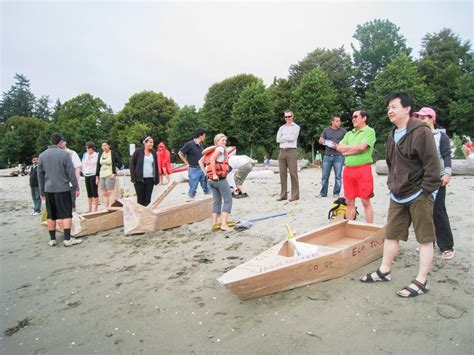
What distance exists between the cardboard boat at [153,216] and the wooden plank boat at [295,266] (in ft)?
11.3

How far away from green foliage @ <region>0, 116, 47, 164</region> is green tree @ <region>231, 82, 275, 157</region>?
3469 cm

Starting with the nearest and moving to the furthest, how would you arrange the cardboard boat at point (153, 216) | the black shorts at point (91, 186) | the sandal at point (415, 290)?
the sandal at point (415, 290) < the cardboard boat at point (153, 216) < the black shorts at point (91, 186)

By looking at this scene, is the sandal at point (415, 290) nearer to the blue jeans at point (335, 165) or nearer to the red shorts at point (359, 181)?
the red shorts at point (359, 181)

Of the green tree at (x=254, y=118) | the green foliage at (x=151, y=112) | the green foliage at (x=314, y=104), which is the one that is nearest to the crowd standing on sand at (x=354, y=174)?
the green foliage at (x=314, y=104)

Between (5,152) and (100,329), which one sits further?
(5,152)

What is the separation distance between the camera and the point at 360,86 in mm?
34500

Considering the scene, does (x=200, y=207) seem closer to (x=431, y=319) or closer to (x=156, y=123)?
(x=431, y=319)

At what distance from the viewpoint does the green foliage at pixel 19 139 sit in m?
46.4

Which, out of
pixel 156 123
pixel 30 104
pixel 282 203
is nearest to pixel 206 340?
pixel 282 203

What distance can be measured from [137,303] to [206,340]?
1099 millimetres

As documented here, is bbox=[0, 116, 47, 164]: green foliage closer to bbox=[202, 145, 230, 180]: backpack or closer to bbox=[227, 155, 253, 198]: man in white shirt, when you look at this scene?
bbox=[227, 155, 253, 198]: man in white shirt

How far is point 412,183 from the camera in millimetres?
3213

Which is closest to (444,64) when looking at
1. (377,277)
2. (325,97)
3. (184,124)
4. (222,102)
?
(325,97)

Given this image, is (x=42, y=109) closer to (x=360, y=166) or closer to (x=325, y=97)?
(x=325, y=97)
